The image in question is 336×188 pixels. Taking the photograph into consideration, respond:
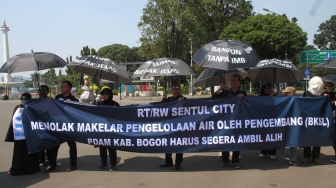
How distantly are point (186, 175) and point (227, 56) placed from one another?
246 centimetres

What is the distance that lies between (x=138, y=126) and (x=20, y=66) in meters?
2.87

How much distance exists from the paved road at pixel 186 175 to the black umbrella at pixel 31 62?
215cm

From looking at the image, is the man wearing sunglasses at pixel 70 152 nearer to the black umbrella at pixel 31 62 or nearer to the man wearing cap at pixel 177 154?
the black umbrella at pixel 31 62

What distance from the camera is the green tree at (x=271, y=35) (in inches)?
1150

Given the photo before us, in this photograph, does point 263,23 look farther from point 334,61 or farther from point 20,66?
point 20,66

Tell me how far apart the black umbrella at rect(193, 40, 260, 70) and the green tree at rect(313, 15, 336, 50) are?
70.8 metres

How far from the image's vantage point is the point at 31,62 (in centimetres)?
664

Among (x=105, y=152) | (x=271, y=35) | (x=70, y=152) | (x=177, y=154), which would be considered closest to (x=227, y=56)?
(x=177, y=154)

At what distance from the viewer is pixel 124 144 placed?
6.20 metres

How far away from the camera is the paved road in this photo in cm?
547

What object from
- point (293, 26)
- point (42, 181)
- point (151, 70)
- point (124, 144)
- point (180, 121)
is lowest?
point (42, 181)

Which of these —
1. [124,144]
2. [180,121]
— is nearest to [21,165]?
[124,144]

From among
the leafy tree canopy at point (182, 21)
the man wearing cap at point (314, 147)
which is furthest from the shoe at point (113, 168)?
the leafy tree canopy at point (182, 21)

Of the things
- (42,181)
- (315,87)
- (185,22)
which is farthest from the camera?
(185,22)
